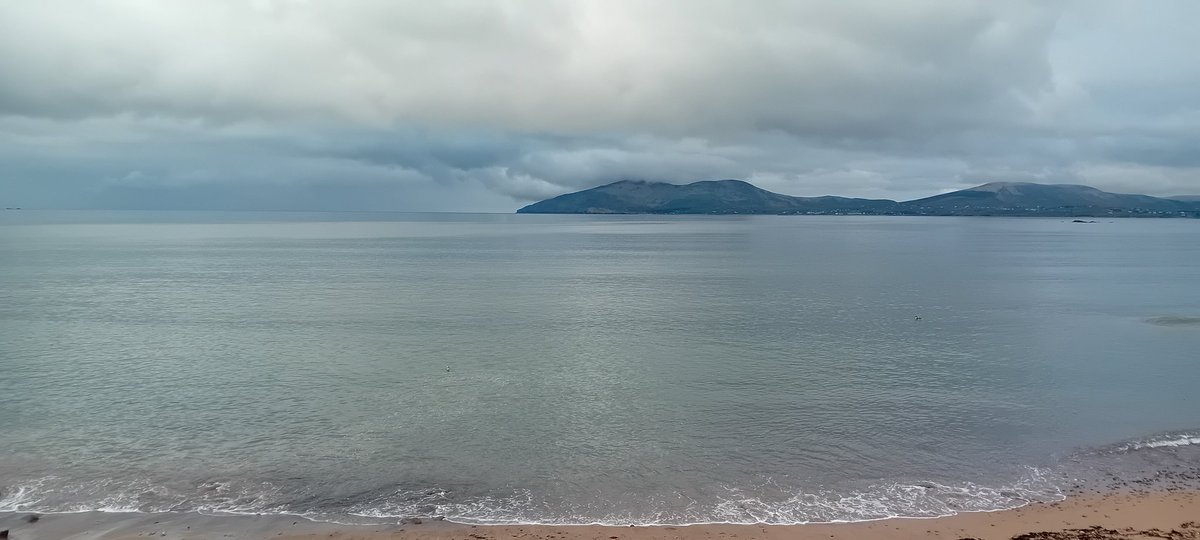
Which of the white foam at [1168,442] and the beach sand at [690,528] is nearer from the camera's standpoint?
the beach sand at [690,528]

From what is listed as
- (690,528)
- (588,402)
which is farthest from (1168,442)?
(588,402)

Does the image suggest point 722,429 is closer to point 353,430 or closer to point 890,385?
point 890,385

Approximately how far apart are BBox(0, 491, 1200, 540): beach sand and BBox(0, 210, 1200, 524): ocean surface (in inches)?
29.0

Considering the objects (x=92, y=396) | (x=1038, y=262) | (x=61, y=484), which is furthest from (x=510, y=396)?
(x=1038, y=262)

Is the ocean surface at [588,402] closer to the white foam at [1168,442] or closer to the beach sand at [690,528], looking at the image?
the white foam at [1168,442]

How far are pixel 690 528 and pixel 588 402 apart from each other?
12.6 meters

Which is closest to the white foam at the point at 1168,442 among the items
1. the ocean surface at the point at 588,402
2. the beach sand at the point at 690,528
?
the ocean surface at the point at 588,402

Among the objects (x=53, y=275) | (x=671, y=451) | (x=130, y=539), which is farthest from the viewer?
(x=53, y=275)

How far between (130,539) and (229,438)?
815cm

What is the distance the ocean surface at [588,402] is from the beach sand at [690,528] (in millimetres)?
736

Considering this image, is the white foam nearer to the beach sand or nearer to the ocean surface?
the ocean surface

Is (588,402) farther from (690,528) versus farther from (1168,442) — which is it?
(1168,442)

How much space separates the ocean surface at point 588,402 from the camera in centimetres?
2114

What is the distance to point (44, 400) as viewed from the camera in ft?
101
